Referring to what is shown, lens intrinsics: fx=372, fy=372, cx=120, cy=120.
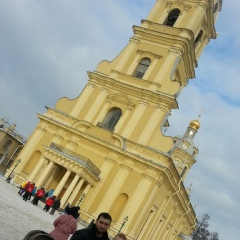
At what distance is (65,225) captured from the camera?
676 cm

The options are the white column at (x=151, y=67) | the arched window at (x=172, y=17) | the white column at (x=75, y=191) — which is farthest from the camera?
the arched window at (x=172, y=17)

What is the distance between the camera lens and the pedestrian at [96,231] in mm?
4398

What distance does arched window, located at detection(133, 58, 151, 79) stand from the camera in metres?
30.9

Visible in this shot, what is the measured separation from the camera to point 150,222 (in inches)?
1112

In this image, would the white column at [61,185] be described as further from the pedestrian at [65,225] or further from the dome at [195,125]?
the dome at [195,125]

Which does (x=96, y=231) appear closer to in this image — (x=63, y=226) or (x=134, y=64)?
(x=63, y=226)

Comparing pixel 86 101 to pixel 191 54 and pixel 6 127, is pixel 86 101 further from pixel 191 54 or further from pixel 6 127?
pixel 6 127

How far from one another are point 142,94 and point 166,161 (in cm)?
583

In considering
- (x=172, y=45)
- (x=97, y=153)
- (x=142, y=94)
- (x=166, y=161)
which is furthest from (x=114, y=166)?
(x=172, y=45)

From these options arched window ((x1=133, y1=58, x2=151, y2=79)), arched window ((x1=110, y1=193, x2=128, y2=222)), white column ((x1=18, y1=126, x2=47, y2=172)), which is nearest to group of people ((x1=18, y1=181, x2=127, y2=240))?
arched window ((x1=110, y1=193, x2=128, y2=222))

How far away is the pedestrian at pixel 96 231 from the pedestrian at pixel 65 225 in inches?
90.5

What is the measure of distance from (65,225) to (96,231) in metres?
2.41

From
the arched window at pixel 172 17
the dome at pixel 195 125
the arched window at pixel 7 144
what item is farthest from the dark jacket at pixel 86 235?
the arched window at pixel 7 144

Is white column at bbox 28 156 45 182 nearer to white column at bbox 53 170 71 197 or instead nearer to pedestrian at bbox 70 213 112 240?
white column at bbox 53 170 71 197
